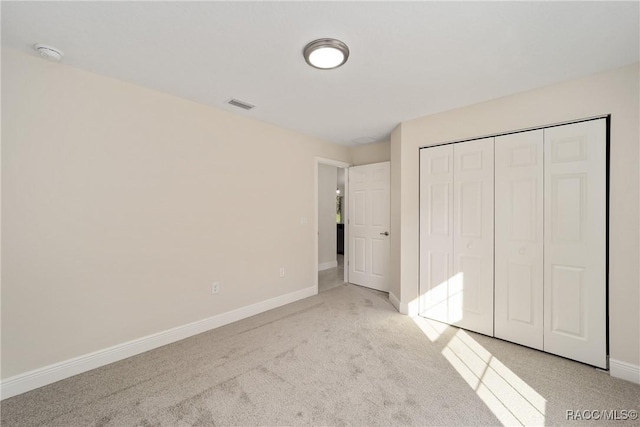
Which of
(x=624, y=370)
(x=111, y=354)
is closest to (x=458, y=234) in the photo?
(x=624, y=370)

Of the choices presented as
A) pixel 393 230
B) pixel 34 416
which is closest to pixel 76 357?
pixel 34 416

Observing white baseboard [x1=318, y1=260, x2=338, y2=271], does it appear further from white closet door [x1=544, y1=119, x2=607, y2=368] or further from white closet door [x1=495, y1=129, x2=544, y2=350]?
white closet door [x1=544, y1=119, x2=607, y2=368]

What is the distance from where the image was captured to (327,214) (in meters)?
6.28

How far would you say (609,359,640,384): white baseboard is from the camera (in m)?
2.03

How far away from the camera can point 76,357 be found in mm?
2137

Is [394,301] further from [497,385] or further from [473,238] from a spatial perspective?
[497,385]

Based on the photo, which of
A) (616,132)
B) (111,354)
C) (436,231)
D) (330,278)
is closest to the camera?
(616,132)

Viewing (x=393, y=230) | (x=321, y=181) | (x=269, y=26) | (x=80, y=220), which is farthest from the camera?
(x=321, y=181)

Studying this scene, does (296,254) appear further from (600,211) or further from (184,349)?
(600,211)

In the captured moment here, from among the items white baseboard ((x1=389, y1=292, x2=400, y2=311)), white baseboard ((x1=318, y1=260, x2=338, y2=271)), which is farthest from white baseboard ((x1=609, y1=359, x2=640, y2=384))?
white baseboard ((x1=318, y1=260, x2=338, y2=271))

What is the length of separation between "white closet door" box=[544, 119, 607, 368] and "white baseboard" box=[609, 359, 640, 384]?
0.08 metres

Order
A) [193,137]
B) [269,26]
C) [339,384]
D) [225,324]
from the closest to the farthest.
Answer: [269,26] → [339,384] → [193,137] → [225,324]

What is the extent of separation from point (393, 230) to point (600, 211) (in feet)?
6.64

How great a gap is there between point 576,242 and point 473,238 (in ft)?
2.64
